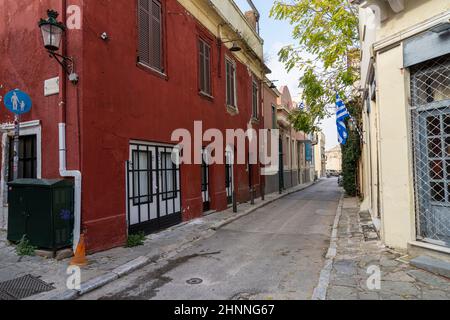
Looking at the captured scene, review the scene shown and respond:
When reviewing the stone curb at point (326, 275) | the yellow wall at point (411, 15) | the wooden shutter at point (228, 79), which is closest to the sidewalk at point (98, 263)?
the stone curb at point (326, 275)

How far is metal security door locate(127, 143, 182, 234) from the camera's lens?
7.81m

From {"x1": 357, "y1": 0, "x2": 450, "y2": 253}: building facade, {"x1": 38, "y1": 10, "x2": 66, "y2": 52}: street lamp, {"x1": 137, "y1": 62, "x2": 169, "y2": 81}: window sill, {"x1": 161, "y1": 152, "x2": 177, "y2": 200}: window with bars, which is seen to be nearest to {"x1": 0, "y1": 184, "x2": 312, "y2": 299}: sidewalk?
{"x1": 161, "y1": 152, "x2": 177, "y2": 200}: window with bars

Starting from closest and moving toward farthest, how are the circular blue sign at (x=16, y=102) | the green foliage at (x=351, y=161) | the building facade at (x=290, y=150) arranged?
the circular blue sign at (x=16, y=102) < the green foliage at (x=351, y=161) < the building facade at (x=290, y=150)

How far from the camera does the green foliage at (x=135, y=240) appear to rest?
7092 millimetres

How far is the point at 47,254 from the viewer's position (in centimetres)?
600

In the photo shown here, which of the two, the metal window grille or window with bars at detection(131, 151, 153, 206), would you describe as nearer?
the metal window grille

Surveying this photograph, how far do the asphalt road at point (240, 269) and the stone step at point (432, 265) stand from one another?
1.46 m

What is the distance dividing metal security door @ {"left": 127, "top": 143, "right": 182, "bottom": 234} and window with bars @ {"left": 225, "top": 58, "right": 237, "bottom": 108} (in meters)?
5.58

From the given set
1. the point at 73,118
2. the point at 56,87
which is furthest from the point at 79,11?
the point at 73,118

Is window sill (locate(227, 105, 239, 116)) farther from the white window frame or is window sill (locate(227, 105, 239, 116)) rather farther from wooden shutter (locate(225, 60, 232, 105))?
the white window frame

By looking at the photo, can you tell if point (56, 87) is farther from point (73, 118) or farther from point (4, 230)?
point (4, 230)

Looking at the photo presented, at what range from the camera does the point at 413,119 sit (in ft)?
18.7

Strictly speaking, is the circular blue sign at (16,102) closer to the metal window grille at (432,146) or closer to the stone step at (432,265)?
the metal window grille at (432,146)
